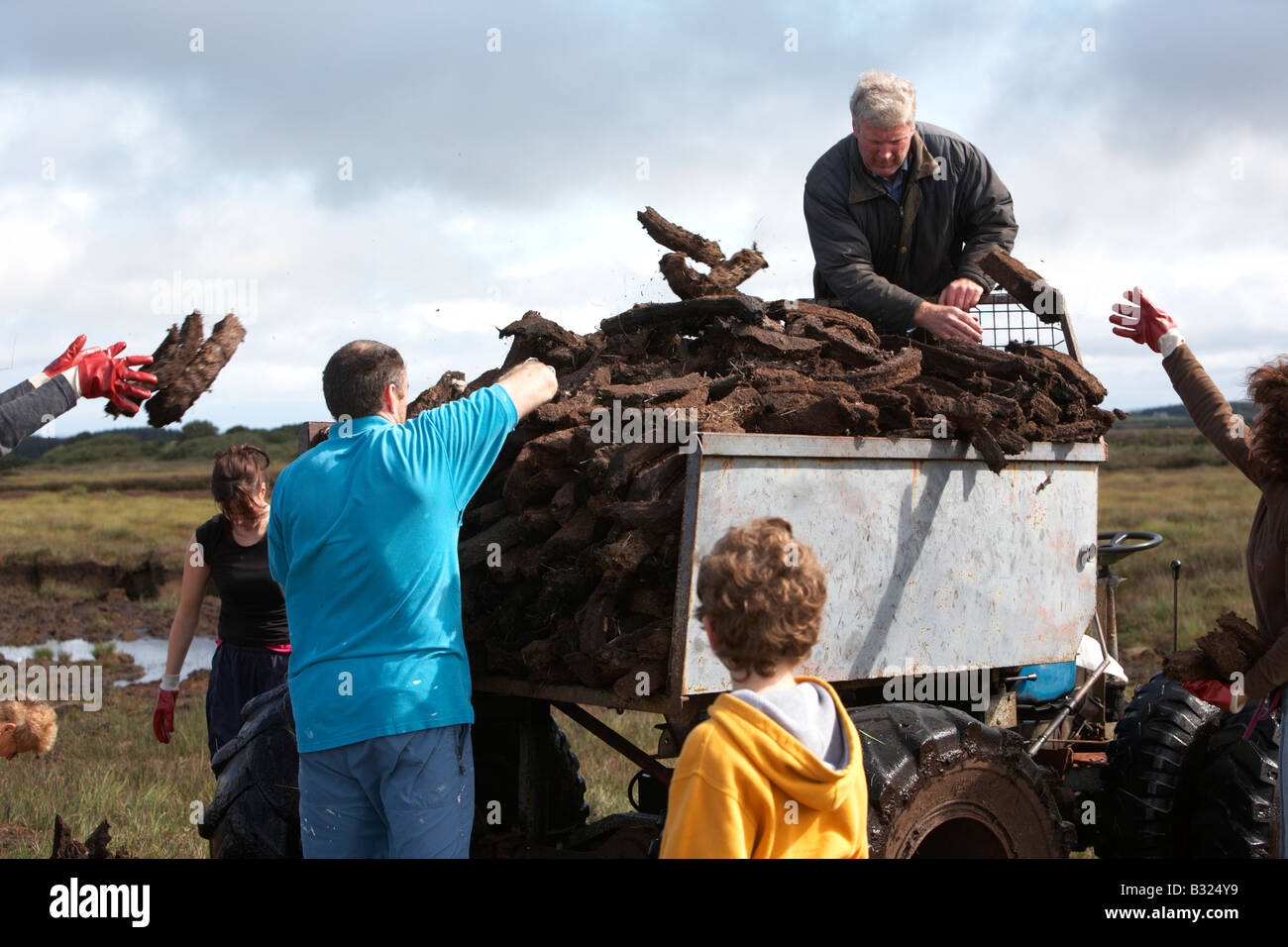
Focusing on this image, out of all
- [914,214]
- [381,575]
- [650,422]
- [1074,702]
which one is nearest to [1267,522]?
[1074,702]

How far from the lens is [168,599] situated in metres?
22.4

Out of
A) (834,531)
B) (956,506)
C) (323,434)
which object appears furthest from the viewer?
(323,434)

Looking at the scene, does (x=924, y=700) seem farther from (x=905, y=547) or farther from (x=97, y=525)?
(x=97, y=525)

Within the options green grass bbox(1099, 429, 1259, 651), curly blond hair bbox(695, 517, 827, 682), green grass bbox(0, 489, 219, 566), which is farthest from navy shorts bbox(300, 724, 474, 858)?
green grass bbox(0, 489, 219, 566)

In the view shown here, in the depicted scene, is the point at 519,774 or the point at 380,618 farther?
the point at 519,774

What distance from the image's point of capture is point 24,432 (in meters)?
4.04

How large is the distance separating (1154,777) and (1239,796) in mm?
332

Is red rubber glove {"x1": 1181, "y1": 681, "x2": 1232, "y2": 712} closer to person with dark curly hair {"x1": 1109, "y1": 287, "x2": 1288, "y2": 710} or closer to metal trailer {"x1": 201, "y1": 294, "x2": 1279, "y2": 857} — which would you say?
person with dark curly hair {"x1": 1109, "y1": 287, "x2": 1288, "y2": 710}

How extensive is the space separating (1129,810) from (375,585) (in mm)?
3247

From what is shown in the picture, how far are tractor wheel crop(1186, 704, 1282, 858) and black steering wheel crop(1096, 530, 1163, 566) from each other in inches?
52.8

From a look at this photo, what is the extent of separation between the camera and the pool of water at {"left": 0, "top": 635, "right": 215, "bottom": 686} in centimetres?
1596

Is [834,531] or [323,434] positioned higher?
[323,434]
